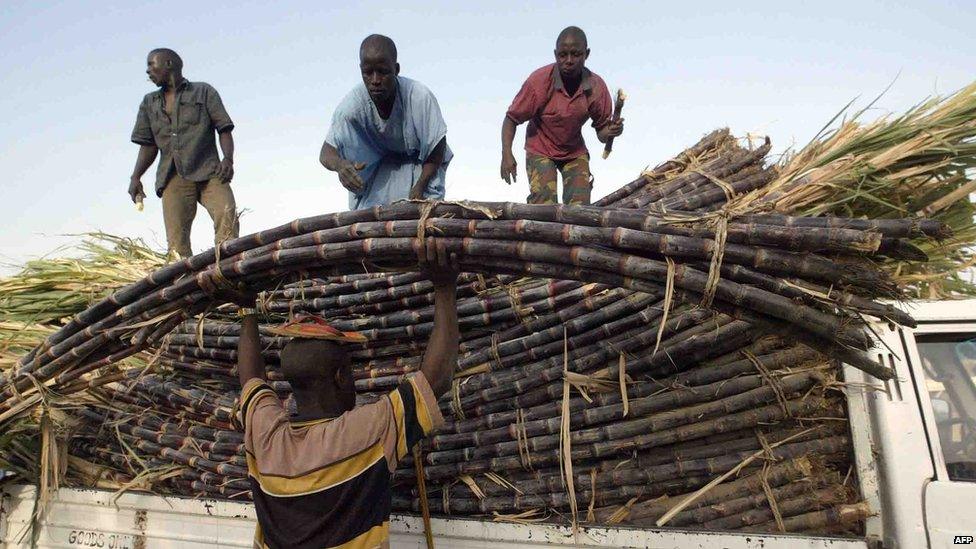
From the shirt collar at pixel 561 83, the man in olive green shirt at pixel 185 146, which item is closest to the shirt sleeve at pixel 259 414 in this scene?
the shirt collar at pixel 561 83

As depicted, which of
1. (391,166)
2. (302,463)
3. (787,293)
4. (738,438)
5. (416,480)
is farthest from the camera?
(391,166)

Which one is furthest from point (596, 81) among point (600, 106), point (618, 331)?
point (618, 331)

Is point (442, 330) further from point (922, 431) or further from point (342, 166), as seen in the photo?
point (342, 166)

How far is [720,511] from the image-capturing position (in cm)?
242

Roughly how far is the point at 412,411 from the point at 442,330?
292mm

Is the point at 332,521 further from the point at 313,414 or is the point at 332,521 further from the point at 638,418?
the point at 638,418

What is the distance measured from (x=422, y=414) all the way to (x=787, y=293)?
109 centimetres

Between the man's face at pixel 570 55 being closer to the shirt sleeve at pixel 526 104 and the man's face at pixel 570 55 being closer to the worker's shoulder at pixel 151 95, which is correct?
the shirt sleeve at pixel 526 104

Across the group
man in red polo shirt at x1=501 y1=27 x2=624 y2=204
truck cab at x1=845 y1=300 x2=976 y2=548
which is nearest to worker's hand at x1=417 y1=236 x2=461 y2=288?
truck cab at x1=845 y1=300 x2=976 y2=548

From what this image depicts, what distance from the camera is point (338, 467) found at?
203 centimetres

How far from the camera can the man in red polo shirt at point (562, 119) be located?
4949 millimetres

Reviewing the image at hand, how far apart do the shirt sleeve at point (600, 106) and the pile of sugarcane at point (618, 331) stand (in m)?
1.82

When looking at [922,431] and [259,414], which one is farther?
[922,431]

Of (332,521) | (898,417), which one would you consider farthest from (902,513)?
(332,521)
